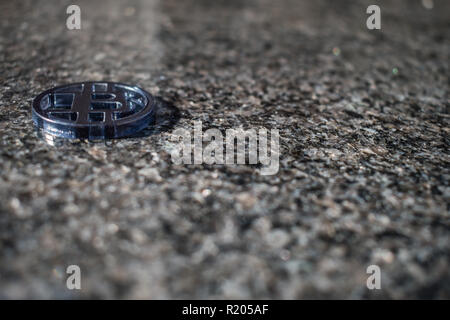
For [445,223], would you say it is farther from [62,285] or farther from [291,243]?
[62,285]

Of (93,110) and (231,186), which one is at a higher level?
(93,110)

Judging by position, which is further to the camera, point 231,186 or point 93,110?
point 93,110

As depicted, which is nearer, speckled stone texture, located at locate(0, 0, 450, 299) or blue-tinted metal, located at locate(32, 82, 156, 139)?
speckled stone texture, located at locate(0, 0, 450, 299)

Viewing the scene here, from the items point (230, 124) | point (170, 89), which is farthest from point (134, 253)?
point (170, 89)
